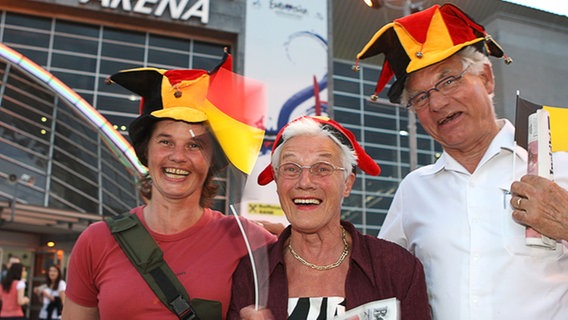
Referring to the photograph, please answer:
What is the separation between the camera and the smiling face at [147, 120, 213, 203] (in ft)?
8.74

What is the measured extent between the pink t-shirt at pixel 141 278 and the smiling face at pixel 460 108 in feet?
3.40

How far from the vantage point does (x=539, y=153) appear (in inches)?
81.7

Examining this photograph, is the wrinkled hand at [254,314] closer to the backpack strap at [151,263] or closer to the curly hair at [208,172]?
the backpack strap at [151,263]

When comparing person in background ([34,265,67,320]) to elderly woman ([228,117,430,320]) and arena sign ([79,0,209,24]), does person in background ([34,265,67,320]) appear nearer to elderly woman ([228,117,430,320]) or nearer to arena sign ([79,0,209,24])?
elderly woman ([228,117,430,320])

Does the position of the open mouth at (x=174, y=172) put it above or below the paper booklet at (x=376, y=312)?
above

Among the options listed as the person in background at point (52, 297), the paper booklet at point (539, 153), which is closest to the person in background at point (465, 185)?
the paper booklet at point (539, 153)

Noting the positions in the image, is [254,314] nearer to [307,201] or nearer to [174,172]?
[307,201]

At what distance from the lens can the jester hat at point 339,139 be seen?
8.48 ft

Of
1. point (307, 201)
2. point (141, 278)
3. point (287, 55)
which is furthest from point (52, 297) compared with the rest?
point (287, 55)

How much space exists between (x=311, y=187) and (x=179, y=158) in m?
0.69

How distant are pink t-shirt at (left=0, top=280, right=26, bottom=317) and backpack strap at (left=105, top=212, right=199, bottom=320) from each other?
7805 mm

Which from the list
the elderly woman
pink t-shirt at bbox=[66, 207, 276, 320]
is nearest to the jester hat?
the elderly woman

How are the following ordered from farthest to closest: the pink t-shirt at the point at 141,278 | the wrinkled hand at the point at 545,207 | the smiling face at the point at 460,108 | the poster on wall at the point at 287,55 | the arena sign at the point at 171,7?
the poster on wall at the point at 287,55 → the arena sign at the point at 171,7 → the smiling face at the point at 460,108 → the pink t-shirt at the point at 141,278 → the wrinkled hand at the point at 545,207

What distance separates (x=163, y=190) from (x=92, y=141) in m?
19.7
